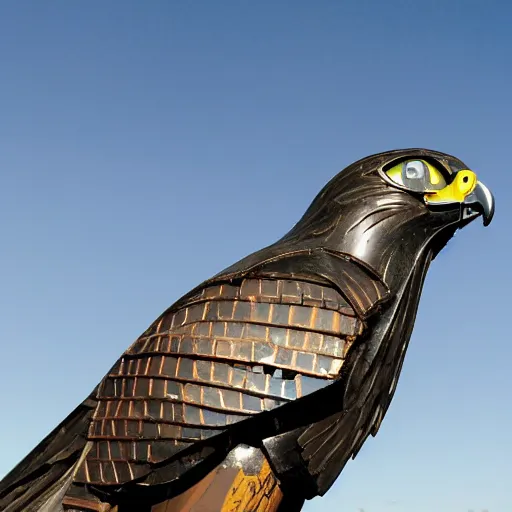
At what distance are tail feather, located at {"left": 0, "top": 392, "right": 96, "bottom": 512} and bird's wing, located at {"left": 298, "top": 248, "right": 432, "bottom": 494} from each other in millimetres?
1056

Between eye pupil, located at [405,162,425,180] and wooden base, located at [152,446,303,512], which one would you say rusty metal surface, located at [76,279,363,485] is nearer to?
wooden base, located at [152,446,303,512]

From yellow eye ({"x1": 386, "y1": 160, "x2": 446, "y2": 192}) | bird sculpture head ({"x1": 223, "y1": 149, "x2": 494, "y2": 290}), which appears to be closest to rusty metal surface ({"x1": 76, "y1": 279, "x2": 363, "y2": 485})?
bird sculpture head ({"x1": 223, "y1": 149, "x2": 494, "y2": 290})

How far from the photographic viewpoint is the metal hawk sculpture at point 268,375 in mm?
3764

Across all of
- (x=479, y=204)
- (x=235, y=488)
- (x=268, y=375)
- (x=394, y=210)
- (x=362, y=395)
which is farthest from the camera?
(x=479, y=204)

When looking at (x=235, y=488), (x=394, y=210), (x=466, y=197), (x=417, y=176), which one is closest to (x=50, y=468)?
(x=235, y=488)

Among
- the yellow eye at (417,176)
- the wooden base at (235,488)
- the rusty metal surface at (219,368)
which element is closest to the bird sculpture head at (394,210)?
the yellow eye at (417,176)

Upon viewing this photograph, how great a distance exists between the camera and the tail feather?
416 centimetres

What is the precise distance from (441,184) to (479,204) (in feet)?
0.71

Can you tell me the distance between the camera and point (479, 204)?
175 inches

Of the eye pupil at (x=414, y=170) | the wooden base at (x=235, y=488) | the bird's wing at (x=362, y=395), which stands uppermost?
the eye pupil at (x=414, y=170)

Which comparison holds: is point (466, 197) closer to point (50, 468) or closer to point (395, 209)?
point (395, 209)

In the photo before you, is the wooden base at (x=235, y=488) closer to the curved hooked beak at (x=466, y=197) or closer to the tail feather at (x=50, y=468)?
the tail feather at (x=50, y=468)

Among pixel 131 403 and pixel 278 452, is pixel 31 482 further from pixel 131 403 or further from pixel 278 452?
pixel 278 452

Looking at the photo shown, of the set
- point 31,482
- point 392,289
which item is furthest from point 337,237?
point 31,482
